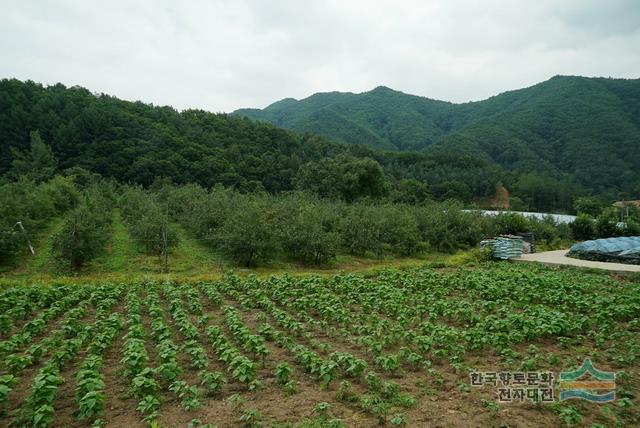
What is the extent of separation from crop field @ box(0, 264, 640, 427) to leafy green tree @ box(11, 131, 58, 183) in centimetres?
4298

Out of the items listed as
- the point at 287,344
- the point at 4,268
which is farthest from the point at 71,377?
the point at 4,268

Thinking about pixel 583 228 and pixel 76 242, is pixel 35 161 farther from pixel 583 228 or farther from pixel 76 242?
pixel 583 228

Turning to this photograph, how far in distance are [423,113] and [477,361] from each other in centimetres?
11303

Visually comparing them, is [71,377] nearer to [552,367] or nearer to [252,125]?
[552,367]

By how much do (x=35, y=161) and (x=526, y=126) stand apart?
89.9 m

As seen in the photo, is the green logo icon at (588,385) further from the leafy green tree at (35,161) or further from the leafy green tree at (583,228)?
the leafy green tree at (35,161)

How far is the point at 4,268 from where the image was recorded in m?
17.6

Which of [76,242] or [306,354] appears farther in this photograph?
[76,242]

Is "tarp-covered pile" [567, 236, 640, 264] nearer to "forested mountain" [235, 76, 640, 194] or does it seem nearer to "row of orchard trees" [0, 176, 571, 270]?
"row of orchard trees" [0, 176, 571, 270]

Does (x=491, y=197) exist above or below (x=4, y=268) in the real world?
above

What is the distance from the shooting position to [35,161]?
4950 cm

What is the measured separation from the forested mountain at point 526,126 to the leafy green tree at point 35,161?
186 ft

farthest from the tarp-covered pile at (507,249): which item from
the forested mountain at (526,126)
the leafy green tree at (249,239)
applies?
the forested mountain at (526,126)

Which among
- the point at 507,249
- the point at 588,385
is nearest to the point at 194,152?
the point at 507,249
